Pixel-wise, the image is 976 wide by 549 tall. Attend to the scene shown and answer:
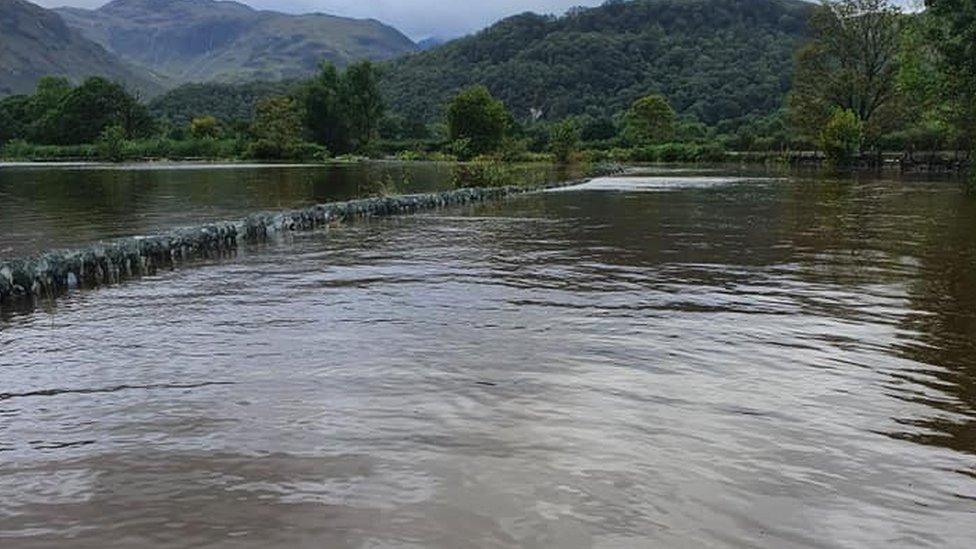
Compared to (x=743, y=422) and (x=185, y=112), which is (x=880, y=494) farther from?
(x=185, y=112)

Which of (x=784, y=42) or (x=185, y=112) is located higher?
(x=784, y=42)

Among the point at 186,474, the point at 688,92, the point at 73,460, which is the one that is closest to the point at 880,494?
the point at 186,474

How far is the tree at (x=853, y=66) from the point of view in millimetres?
62312

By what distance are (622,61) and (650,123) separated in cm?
6762

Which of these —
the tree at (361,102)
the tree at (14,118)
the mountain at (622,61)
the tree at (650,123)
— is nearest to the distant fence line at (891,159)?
Answer: the tree at (650,123)

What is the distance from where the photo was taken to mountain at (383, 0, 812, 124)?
13738cm

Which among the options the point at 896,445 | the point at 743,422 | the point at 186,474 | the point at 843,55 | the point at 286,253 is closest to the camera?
the point at 186,474

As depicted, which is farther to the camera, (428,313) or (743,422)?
(428,313)

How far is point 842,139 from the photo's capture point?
57.0 m

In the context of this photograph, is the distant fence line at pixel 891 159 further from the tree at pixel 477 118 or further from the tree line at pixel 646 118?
Result: the tree at pixel 477 118

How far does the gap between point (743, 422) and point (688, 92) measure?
141 meters

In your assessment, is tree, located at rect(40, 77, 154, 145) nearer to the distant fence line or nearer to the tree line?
the tree line

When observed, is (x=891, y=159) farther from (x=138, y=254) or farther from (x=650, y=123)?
(x=138, y=254)

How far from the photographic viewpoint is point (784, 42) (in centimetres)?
15338
